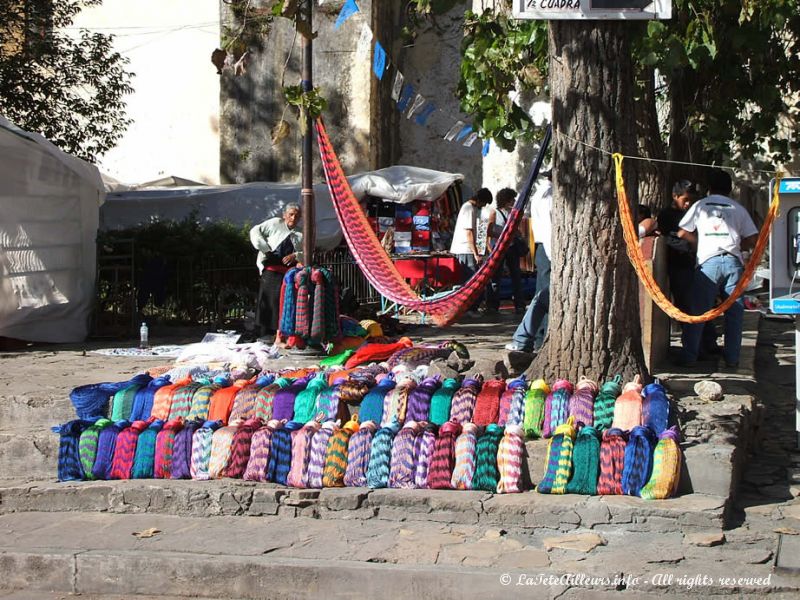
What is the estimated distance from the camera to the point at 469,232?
1416 centimetres

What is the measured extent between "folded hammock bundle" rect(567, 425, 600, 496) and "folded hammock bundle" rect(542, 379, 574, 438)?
33cm

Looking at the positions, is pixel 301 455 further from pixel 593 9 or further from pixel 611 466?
pixel 593 9

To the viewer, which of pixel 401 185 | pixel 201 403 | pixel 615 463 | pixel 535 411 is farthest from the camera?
pixel 401 185

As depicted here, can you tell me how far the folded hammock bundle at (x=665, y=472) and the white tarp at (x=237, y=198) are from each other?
34.8 ft

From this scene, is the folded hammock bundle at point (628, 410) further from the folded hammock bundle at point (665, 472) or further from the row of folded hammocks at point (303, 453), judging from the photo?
the row of folded hammocks at point (303, 453)

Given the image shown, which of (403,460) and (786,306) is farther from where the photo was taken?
(786,306)

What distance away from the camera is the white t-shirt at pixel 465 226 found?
1414 centimetres

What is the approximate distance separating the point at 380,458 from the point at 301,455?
0.49 metres

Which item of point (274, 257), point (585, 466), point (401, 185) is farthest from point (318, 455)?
point (401, 185)

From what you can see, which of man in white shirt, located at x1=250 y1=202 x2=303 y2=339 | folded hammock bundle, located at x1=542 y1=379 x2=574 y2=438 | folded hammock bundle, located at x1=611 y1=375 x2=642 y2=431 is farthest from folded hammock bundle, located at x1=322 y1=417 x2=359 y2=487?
man in white shirt, located at x1=250 y1=202 x2=303 y2=339

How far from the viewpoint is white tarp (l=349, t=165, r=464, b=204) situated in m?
17.1

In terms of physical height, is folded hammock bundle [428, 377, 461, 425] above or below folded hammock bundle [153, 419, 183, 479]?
above

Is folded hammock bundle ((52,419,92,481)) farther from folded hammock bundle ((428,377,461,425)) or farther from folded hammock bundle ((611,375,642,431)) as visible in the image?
folded hammock bundle ((611,375,642,431))

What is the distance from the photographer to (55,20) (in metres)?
15.2
